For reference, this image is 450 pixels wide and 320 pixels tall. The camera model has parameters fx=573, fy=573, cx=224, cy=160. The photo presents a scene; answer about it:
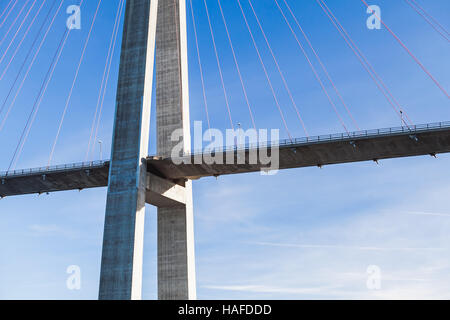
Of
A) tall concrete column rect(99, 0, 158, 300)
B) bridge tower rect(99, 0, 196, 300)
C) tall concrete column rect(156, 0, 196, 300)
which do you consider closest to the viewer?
tall concrete column rect(99, 0, 158, 300)

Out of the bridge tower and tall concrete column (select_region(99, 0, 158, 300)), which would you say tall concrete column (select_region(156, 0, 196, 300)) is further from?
tall concrete column (select_region(99, 0, 158, 300))

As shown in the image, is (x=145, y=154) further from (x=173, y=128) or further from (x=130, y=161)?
(x=173, y=128)

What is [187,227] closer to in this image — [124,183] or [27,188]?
[124,183]

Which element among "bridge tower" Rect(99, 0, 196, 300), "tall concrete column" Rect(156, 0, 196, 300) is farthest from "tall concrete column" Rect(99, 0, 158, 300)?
"tall concrete column" Rect(156, 0, 196, 300)

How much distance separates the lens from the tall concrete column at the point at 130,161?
35.7m

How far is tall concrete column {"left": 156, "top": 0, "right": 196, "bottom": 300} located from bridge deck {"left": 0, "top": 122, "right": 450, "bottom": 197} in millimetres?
2154

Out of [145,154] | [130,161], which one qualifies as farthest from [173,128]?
[130,161]

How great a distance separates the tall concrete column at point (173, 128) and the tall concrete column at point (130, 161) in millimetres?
3001

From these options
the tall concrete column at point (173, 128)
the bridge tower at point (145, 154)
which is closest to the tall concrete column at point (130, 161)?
the bridge tower at point (145, 154)

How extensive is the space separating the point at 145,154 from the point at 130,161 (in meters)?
1.27

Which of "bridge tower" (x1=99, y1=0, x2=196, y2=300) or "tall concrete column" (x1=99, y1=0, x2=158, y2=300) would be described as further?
"bridge tower" (x1=99, y1=0, x2=196, y2=300)

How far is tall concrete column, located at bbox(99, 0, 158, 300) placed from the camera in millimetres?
35656

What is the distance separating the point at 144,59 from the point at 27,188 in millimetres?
15311

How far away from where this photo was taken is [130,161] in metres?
37.8
